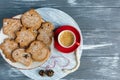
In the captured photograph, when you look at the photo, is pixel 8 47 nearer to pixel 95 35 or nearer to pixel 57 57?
pixel 57 57

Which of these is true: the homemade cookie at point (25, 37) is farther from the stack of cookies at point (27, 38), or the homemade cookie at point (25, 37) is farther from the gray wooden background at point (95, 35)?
the gray wooden background at point (95, 35)

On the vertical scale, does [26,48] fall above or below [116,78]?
above

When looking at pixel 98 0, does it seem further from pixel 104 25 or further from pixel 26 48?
pixel 26 48

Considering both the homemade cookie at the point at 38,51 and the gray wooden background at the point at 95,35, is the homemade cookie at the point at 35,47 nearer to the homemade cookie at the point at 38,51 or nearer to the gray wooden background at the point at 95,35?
the homemade cookie at the point at 38,51

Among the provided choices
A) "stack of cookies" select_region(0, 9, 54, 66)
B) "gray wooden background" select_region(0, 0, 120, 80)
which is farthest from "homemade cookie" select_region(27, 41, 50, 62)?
"gray wooden background" select_region(0, 0, 120, 80)

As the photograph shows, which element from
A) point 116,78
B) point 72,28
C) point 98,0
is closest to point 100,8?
point 98,0

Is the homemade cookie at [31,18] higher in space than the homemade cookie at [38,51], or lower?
higher

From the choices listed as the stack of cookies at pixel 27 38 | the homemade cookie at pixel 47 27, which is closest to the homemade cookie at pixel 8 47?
the stack of cookies at pixel 27 38
